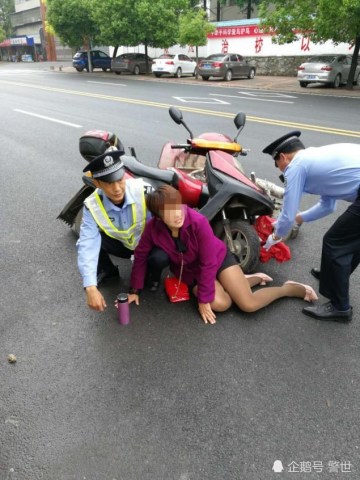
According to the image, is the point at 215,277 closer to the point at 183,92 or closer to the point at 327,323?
the point at 327,323

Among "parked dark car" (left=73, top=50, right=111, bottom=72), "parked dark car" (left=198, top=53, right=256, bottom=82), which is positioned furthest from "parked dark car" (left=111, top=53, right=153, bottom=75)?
"parked dark car" (left=198, top=53, right=256, bottom=82)

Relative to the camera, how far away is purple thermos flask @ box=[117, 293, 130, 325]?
2850 millimetres

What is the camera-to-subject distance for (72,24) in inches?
1205

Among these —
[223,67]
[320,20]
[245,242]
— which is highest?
[320,20]

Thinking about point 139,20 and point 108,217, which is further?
point 139,20

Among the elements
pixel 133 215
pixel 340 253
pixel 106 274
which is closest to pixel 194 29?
pixel 106 274

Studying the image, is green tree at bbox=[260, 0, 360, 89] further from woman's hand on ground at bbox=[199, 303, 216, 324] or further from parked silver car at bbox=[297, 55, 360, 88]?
woman's hand on ground at bbox=[199, 303, 216, 324]

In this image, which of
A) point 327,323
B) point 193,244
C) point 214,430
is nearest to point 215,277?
point 193,244

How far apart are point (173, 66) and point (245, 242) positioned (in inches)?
968

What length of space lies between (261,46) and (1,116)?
2169 centimetres

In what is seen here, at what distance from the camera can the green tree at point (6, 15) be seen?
224 feet

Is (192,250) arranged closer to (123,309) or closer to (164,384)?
(123,309)

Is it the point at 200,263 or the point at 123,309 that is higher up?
the point at 200,263

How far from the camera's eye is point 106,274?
353 cm
